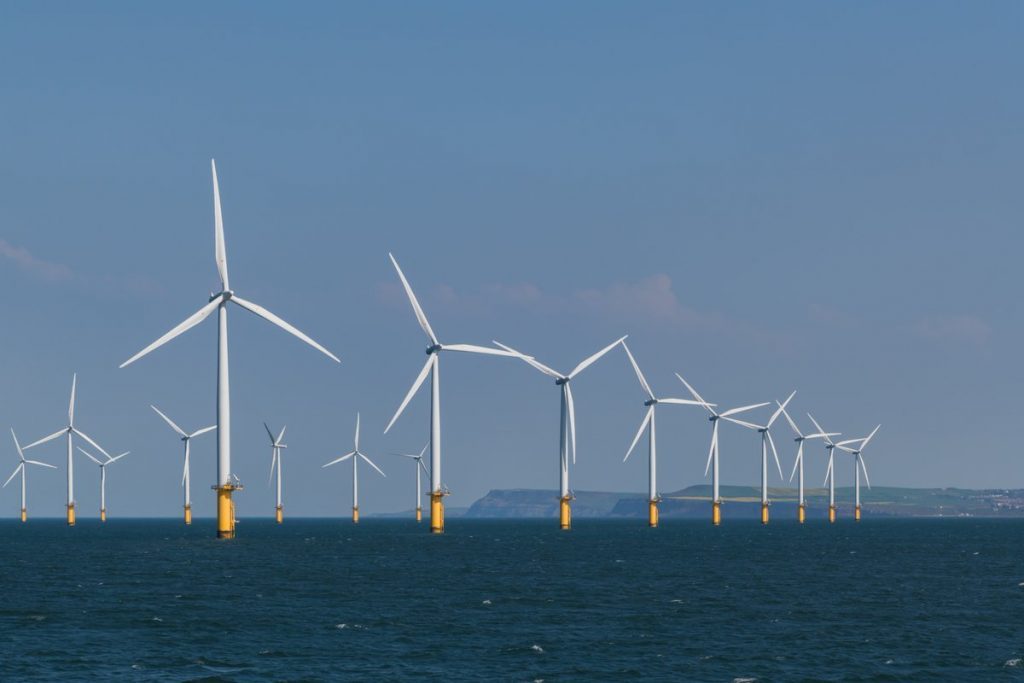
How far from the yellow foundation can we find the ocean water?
13.3 meters

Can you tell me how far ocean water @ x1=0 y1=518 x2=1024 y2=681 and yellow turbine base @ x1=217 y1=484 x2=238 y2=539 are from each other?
43.7ft

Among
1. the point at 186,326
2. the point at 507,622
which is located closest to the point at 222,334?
the point at 186,326

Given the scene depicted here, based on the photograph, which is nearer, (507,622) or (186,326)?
(507,622)

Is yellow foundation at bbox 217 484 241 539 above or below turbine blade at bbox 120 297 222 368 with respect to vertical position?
below

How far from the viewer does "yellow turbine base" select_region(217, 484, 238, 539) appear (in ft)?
538

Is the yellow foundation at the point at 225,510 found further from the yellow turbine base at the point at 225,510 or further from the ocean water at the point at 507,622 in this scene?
the ocean water at the point at 507,622

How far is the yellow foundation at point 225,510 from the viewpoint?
163875mm

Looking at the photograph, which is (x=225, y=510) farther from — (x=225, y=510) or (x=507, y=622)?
(x=507, y=622)

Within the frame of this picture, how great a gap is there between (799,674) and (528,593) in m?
43.6

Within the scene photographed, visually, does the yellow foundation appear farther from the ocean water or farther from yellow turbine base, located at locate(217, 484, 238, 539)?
the ocean water

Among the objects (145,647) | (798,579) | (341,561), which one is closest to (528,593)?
(798,579)

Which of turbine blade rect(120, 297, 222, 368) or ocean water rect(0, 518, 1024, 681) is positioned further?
turbine blade rect(120, 297, 222, 368)

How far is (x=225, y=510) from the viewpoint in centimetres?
17062

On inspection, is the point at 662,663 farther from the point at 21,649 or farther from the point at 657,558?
the point at 657,558
